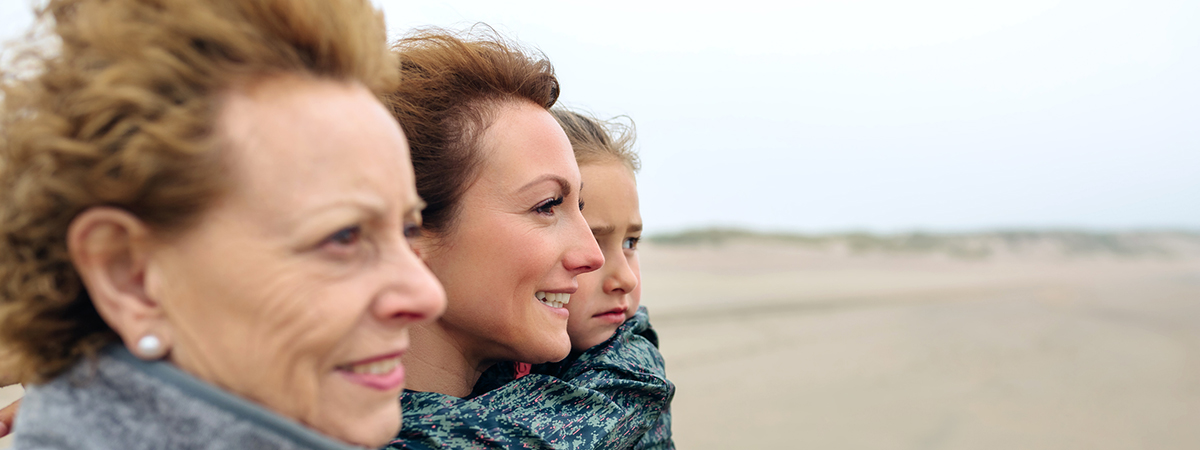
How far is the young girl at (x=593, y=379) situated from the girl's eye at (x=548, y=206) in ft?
1.19

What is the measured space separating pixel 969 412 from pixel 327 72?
880 centimetres

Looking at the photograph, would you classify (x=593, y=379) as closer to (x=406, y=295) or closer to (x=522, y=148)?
(x=522, y=148)

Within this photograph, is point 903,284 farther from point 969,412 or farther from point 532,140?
point 532,140

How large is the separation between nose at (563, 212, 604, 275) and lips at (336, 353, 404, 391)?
760 millimetres

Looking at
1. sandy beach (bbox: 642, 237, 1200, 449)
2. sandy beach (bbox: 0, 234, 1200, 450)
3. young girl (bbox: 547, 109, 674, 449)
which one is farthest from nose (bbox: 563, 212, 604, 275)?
sandy beach (bbox: 642, 237, 1200, 449)

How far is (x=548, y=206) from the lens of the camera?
1.92 m

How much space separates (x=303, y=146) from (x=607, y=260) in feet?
4.49

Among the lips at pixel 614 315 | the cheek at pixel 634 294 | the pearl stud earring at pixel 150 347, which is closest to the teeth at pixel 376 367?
the pearl stud earring at pixel 150 347

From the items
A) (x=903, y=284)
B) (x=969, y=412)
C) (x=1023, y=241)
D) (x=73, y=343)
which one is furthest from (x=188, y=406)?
(x=1023, y=241)

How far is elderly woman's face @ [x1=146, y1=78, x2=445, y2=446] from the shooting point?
1047mm

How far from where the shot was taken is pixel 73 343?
3.70ft

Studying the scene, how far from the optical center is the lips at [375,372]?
1.17 m

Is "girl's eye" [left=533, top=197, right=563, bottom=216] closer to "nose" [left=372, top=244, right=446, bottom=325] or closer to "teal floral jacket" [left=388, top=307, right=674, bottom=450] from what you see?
"teal floral jacket" [left=388, top=307, right=674, bottom=450]

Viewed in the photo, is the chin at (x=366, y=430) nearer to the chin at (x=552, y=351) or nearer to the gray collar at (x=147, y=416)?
the gray collar at (x=147, y=416)
